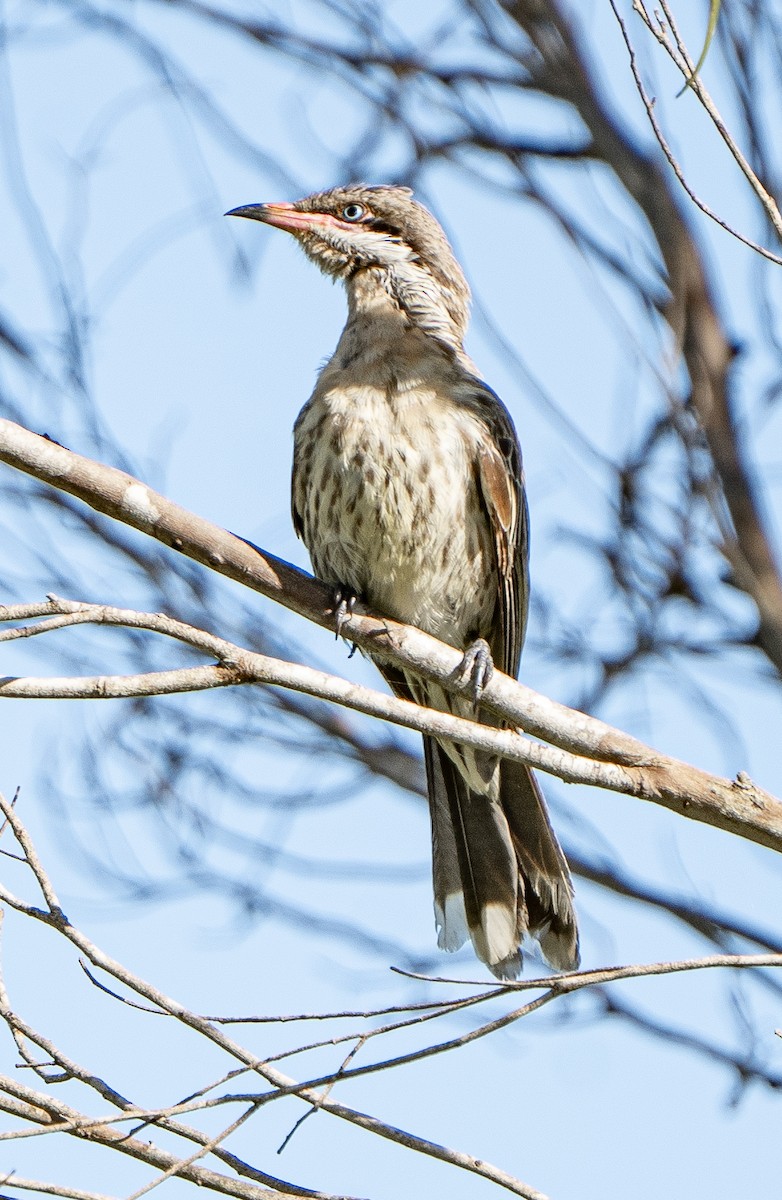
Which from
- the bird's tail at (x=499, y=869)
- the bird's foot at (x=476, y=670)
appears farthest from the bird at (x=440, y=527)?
the bird's foot at (x=476, y=670)

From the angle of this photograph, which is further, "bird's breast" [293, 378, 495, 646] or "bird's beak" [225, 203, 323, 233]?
"bird's beak" [225, 203, 323, 233]

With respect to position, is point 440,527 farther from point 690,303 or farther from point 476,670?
point 690,303

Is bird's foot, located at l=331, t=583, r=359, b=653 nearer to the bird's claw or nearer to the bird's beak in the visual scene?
the bird's claw

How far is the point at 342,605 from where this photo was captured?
4.08 metres

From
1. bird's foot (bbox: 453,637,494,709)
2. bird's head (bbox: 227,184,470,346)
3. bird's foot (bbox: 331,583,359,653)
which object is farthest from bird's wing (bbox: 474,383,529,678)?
bird's foot (bbox: 453,637,494,709)

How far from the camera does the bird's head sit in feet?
15.8

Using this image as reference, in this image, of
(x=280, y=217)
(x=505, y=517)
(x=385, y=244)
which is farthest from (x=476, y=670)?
(x=280, y=217)

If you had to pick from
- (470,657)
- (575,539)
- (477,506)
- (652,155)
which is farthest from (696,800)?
(652,155)

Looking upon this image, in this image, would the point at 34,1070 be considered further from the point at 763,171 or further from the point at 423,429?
the point at 763,171

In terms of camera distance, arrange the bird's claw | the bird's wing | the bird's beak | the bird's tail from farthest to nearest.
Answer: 1. the bird's beak
2. the bird's wing
3. the bird's tail
4. the bird's claw

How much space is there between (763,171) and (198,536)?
2087 millimetres

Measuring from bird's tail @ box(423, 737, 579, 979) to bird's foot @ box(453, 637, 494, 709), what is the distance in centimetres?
105

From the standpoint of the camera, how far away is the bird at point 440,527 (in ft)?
14.3

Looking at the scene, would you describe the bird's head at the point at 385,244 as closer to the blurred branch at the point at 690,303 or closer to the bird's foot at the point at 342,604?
the blurred branch at the point at 690,303
